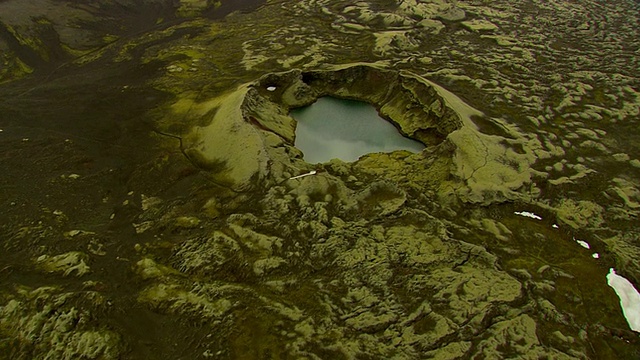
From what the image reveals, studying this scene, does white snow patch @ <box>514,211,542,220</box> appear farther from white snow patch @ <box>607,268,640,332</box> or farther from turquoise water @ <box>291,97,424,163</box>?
turquoise water @ <box>291,97,424,163</box>

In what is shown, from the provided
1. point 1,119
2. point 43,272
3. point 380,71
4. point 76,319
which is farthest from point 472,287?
point 1,119

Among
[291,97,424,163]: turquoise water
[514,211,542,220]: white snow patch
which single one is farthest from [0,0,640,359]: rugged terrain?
[291,97,424,163]: turquoise water

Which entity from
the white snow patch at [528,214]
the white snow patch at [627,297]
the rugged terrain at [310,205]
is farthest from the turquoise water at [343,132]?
the white snow patch at [627,297]

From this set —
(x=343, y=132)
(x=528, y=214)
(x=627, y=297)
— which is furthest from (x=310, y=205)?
(x=627, y=297)

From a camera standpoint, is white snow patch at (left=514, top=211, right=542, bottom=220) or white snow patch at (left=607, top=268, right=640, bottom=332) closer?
white snow patch at (left=607, top=268, right=640, bottom=332)

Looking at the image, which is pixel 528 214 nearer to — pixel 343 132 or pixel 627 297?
pixel 627 297

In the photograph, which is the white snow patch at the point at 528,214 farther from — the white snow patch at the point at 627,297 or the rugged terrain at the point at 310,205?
the white snow patch at the point at 627,297
